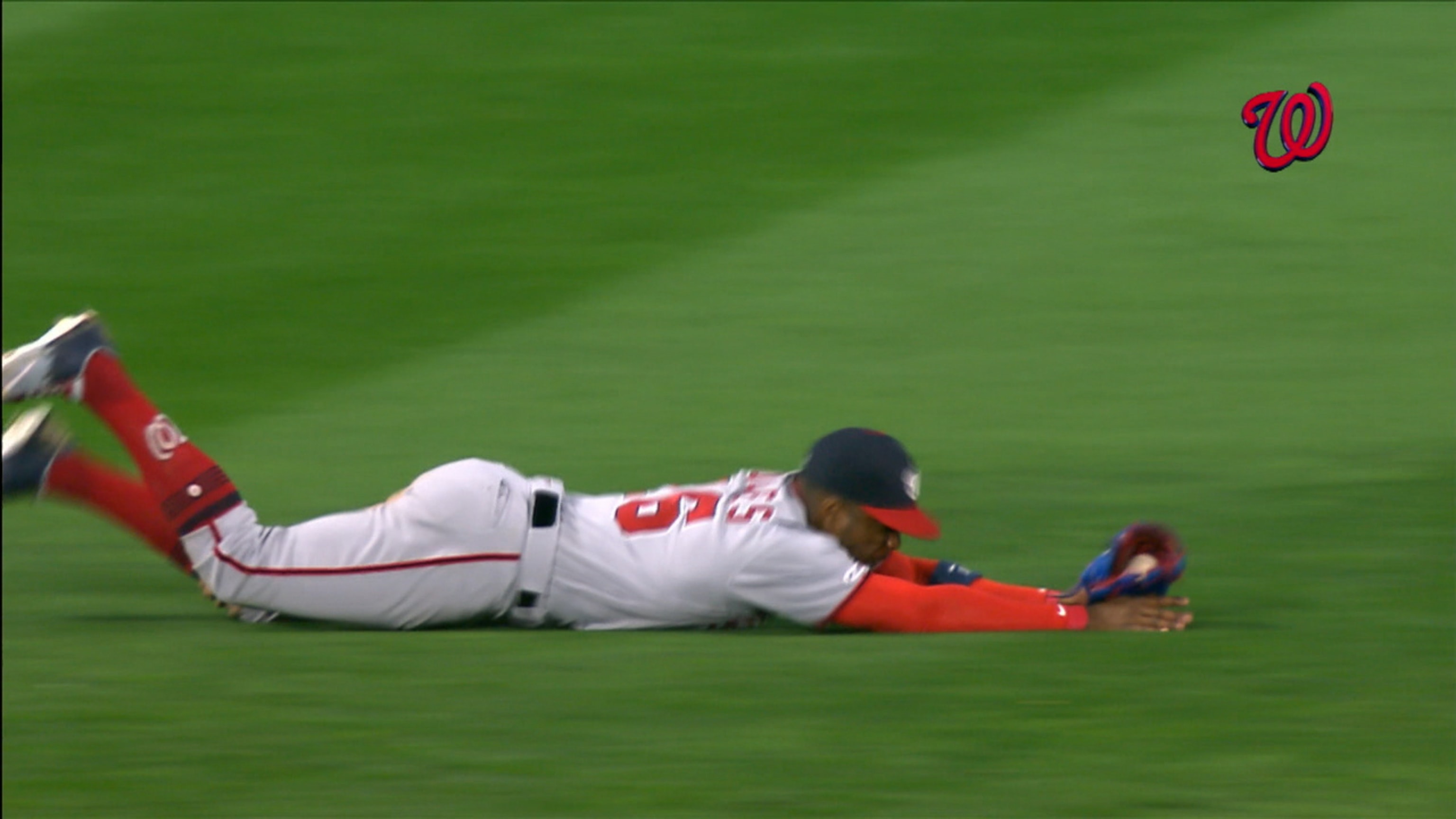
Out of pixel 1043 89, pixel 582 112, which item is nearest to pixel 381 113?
pixel 582 112

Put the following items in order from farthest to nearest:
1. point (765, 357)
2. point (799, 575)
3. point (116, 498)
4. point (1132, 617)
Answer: point (765, 357) < point (116, 498) < point (1132, 617) < point (799, 575)

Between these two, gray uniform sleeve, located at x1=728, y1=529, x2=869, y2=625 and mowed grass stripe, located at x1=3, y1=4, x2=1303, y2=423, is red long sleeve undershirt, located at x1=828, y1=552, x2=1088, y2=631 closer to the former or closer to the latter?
gray uniform sleeve, located at x1=728, y1=529, x2=869, y2=625

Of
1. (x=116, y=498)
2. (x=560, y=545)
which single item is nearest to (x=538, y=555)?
(x=560, y=545)

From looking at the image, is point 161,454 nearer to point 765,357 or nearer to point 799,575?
point 799,575

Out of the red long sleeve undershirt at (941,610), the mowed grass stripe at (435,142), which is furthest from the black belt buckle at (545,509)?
the mowed grass stripe at (435,142)

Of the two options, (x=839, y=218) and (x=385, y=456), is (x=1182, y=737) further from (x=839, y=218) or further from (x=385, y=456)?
(x=839, y=218)

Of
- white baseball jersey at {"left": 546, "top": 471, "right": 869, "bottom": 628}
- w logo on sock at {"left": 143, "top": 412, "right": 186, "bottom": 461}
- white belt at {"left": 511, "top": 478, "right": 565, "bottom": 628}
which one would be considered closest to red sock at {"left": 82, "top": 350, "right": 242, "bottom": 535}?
w logo on sock at {"left": 143, "top": 412, "right": 186, "bottom": 461}
